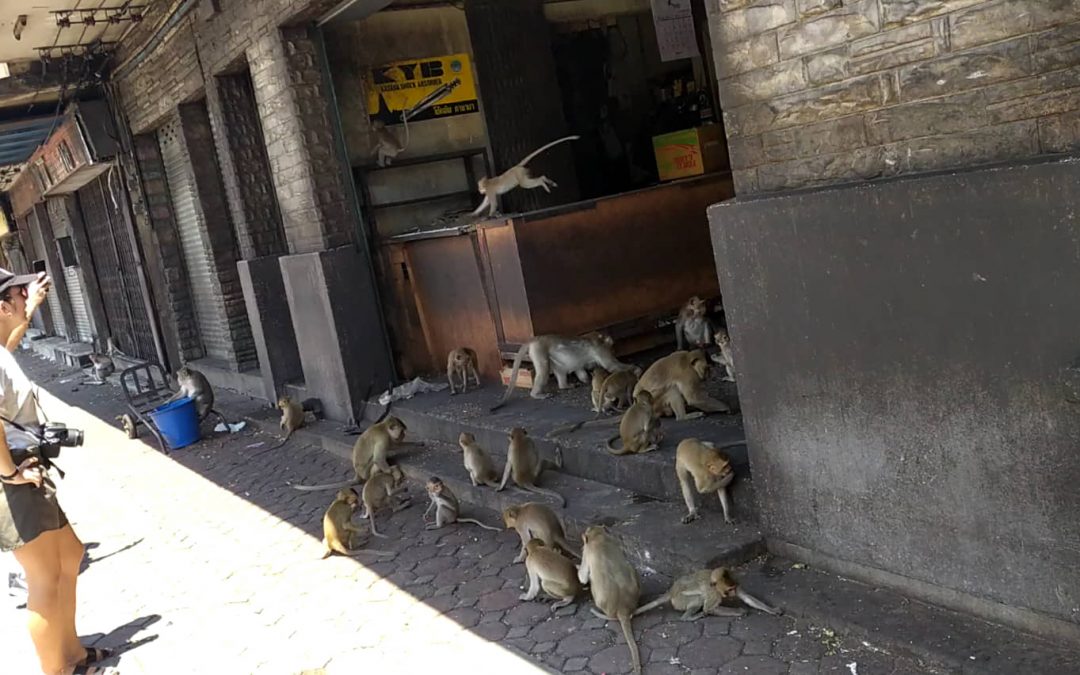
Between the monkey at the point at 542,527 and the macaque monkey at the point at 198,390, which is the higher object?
the macaque monkey at the point at 198,390

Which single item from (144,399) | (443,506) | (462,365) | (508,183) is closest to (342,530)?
(443,506)

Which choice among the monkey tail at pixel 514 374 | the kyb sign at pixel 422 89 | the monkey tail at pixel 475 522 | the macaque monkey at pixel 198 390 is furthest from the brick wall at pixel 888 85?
the macaque monkey at pixel 198 390

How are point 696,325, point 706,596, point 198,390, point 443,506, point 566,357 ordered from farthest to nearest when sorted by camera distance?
point 198,390, point 696,325, point 566,357, point 443,506, point 706,596

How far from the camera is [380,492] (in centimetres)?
682

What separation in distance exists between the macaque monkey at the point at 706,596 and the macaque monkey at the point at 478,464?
7.61 ft

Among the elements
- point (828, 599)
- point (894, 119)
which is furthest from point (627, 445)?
point (894, 119)

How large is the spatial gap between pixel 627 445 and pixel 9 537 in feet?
11.7

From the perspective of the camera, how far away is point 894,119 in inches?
146

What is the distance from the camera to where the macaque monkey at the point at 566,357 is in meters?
7.48

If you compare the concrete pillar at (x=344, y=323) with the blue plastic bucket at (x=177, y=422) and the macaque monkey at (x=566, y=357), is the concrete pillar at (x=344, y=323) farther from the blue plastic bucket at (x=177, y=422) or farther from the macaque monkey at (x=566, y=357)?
the macaque monkey at (x=566, y=357)

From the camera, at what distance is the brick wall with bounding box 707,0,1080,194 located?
3230 millimetres

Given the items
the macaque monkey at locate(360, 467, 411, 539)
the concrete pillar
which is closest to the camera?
the macaque monkey at locate(360, 467, 411, 539)

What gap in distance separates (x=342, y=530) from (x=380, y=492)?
511mm

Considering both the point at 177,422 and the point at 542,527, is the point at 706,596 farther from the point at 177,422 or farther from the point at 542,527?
the point at 177,422
